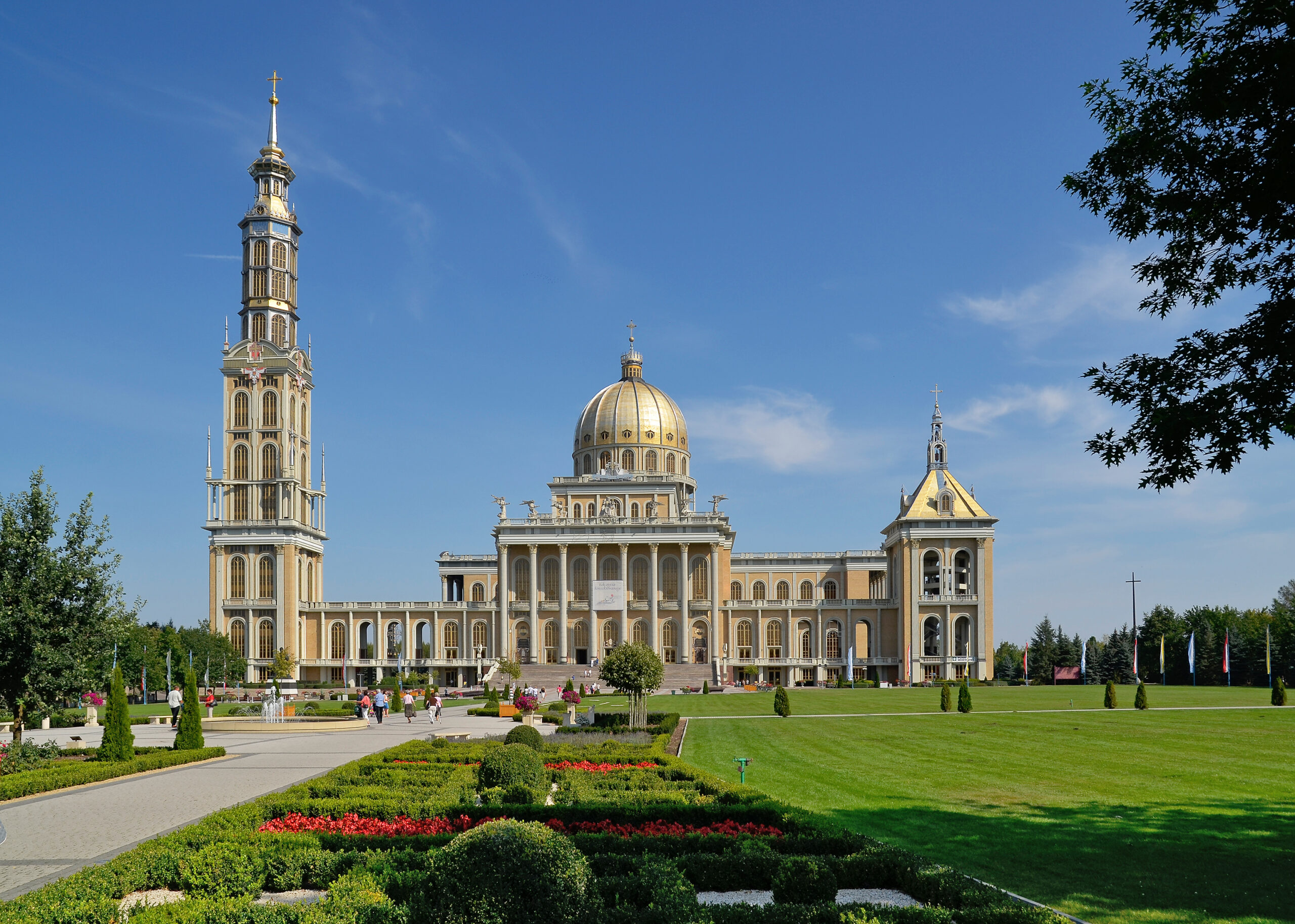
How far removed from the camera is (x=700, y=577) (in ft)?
324

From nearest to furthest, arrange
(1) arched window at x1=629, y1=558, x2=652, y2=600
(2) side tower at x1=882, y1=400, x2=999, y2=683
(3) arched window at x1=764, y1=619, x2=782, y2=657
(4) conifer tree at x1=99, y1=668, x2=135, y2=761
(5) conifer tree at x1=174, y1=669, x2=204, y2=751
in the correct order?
(4) conifer tree at x1=99, y1=668, x2=135, y2=761
(5) conifer tree at x1=174, y1=669, x2=204, y2=751
(2) side tower at x1=882, y1=400, x2=999, y2=683
(1) arched window at x1=629, y1=558, x2=652, y2=600
(3) arched window at x1=764, y1=619, x2=782, y2=657

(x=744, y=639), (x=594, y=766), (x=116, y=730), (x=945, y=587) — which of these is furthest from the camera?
(x=744, y=639)

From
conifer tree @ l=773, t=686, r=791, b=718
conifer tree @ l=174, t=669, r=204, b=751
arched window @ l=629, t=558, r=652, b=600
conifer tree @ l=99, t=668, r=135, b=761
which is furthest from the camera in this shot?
arched window @ l=629, t=558, r=652, b=600

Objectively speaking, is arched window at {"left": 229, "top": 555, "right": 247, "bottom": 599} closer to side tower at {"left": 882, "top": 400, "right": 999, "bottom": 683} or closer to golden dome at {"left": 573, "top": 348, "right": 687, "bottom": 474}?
golden dome at {"left": 573, "top": 348, "right": 687, "bottom": 474}

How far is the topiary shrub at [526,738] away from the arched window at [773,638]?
7763 cm

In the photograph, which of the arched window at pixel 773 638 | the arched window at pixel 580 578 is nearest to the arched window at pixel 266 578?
the arched window at pixel 580 578

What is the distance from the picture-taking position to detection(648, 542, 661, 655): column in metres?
Answer: 95.1

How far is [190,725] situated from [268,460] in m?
70.9

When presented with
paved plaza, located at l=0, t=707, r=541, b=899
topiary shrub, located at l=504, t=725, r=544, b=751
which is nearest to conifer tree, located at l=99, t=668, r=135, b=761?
paved plaza, located at l=0, t=707, r=541, b=899

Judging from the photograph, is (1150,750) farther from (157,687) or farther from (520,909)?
(157,687)

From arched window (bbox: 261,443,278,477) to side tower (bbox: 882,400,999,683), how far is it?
191 feet

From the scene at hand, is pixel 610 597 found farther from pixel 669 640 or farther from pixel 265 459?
pixel 265 459

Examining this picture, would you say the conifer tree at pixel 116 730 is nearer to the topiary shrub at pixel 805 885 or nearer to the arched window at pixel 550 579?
the topiary shrub at pixel 805 885

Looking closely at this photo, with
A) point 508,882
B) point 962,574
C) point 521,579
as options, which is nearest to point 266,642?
point 521,579
